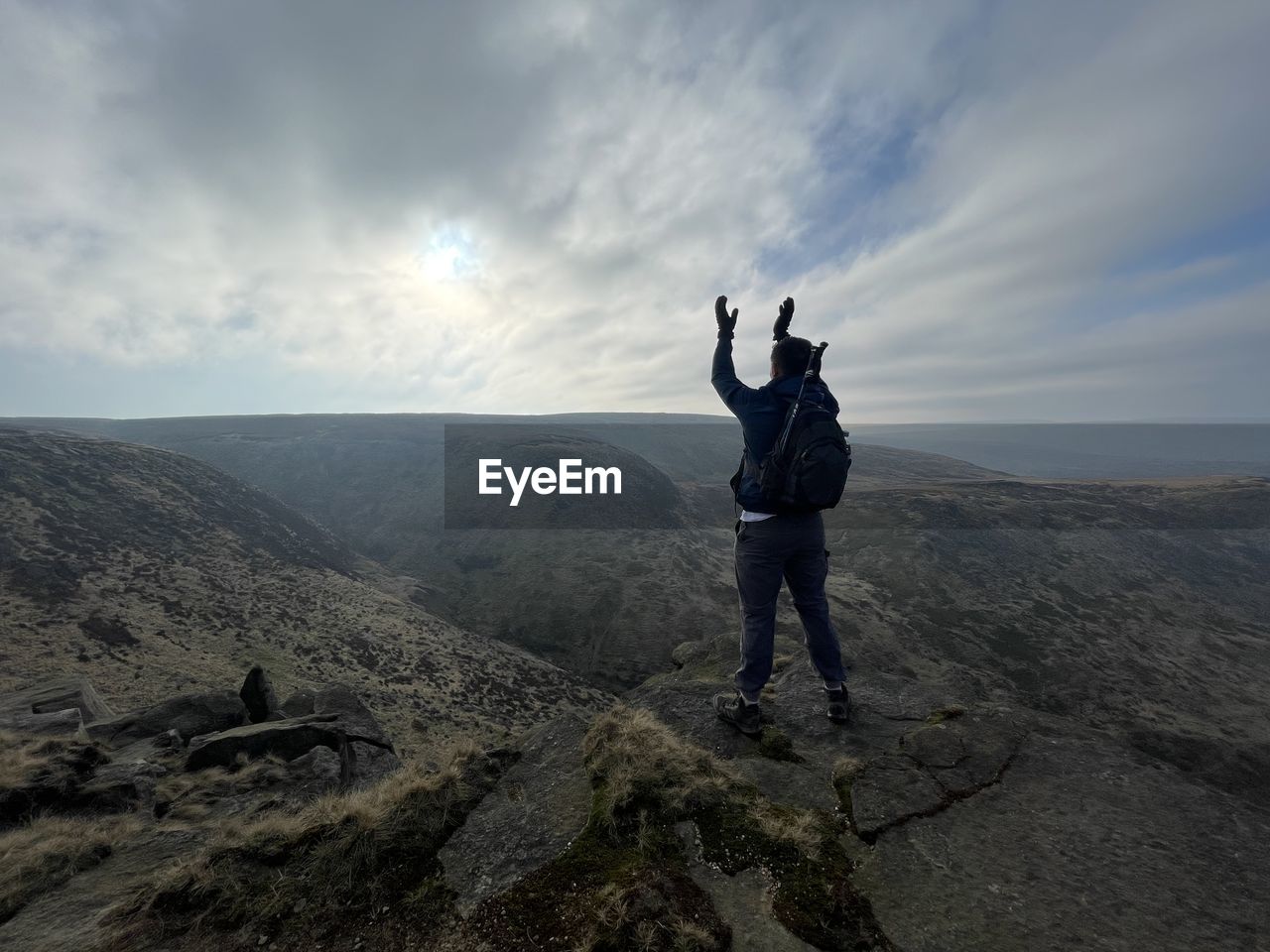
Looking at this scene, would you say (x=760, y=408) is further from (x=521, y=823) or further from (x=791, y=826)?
(x=521, y=823)

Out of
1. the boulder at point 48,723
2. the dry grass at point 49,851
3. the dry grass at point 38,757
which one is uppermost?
the dry grass at point 49,851

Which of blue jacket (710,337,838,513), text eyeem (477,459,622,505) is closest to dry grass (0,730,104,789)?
blue jacket (710,337,838,513)

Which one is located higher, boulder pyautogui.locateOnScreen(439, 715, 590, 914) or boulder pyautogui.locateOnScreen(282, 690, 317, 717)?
boulder pyautogui.locateOnScreen(439, 715, 590, 914)

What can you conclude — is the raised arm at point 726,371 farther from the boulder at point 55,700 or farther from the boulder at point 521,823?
the boulder at point 55,700

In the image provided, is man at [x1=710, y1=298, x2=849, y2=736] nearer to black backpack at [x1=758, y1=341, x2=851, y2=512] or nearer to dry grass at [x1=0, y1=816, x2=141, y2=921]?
black backpack at [x1=758, y1=341, x2=851, y2=512]

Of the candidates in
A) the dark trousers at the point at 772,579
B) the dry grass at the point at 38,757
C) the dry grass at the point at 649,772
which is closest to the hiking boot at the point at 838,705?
the dark trousers at the point at 772,579

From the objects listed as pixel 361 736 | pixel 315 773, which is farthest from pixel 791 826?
pixel 361 736
